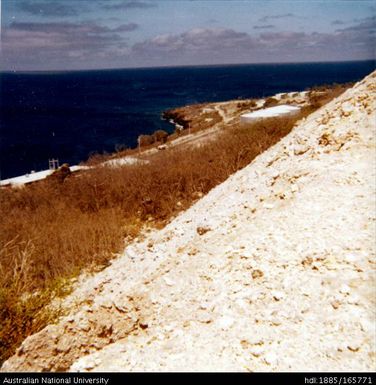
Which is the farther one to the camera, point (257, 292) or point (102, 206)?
point (102, 206)

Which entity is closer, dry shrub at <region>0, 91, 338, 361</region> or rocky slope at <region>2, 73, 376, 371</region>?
rocky slope at <region>2, 73, 376, 371</region>

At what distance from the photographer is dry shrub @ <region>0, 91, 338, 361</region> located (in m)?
8.19

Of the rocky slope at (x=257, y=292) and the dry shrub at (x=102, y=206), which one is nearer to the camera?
the rocky slope at (x=257, y=292)

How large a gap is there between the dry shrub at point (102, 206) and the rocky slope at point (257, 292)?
1245 mm

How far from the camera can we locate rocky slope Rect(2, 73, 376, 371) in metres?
3.26

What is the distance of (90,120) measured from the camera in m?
67.1

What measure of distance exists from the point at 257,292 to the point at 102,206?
8826 millimetres

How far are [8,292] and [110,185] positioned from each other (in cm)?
810

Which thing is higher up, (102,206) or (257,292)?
(257,292)

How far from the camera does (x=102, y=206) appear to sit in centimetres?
1191

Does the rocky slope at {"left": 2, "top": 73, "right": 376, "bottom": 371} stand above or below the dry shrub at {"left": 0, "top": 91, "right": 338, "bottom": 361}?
above

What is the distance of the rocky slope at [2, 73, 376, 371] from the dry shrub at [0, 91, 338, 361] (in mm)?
1245

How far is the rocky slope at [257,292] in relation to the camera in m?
3.26
